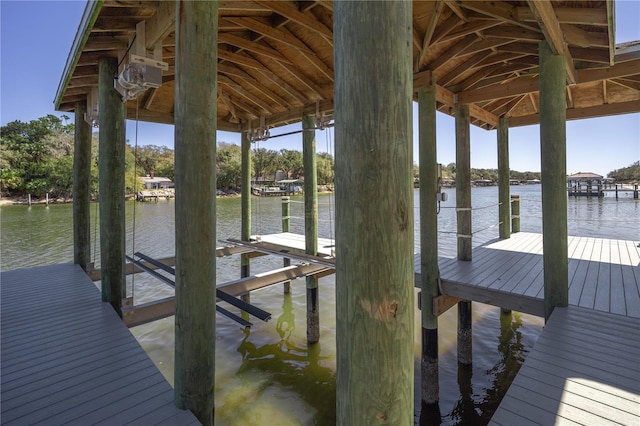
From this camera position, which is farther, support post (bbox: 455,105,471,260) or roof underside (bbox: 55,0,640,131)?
support post (bbox: 455,105,471,260)

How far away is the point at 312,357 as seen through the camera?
5.81 meters

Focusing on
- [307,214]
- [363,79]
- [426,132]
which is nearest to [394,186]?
[363,79]

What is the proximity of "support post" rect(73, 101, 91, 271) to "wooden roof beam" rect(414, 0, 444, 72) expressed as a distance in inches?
224

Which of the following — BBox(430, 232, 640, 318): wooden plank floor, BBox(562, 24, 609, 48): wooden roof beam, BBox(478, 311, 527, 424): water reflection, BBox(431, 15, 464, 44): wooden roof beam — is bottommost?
BBox(478, 311, 527, 424): water reflection

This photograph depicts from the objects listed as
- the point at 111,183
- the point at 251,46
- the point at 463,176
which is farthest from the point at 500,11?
the point at 111,183

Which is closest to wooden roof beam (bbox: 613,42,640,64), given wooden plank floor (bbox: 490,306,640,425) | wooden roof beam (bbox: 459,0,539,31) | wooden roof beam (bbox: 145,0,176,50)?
wooden roof beam (bbox: 459,0,539,31)

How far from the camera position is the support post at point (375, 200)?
0.81m

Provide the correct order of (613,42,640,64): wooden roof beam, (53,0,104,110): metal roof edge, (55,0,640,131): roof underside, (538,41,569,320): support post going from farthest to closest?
(613,42,640,64): wooden roof beam
(538,41,569,320): support post
(55,0,640,131): roof underside
(53,0,104,110): metal roof edge

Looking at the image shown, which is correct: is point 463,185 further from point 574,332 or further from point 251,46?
point 251,46

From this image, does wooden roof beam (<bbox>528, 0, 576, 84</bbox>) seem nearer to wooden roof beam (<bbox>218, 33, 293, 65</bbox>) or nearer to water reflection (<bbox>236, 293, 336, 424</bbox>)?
wooden roof beam (<bbox>218, 33, 293, 65</bbox>)

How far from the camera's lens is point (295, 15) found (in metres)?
3.72

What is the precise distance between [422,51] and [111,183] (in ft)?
13.9

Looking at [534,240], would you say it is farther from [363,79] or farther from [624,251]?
[363,79]

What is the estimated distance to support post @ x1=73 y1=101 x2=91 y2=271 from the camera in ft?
18.9
